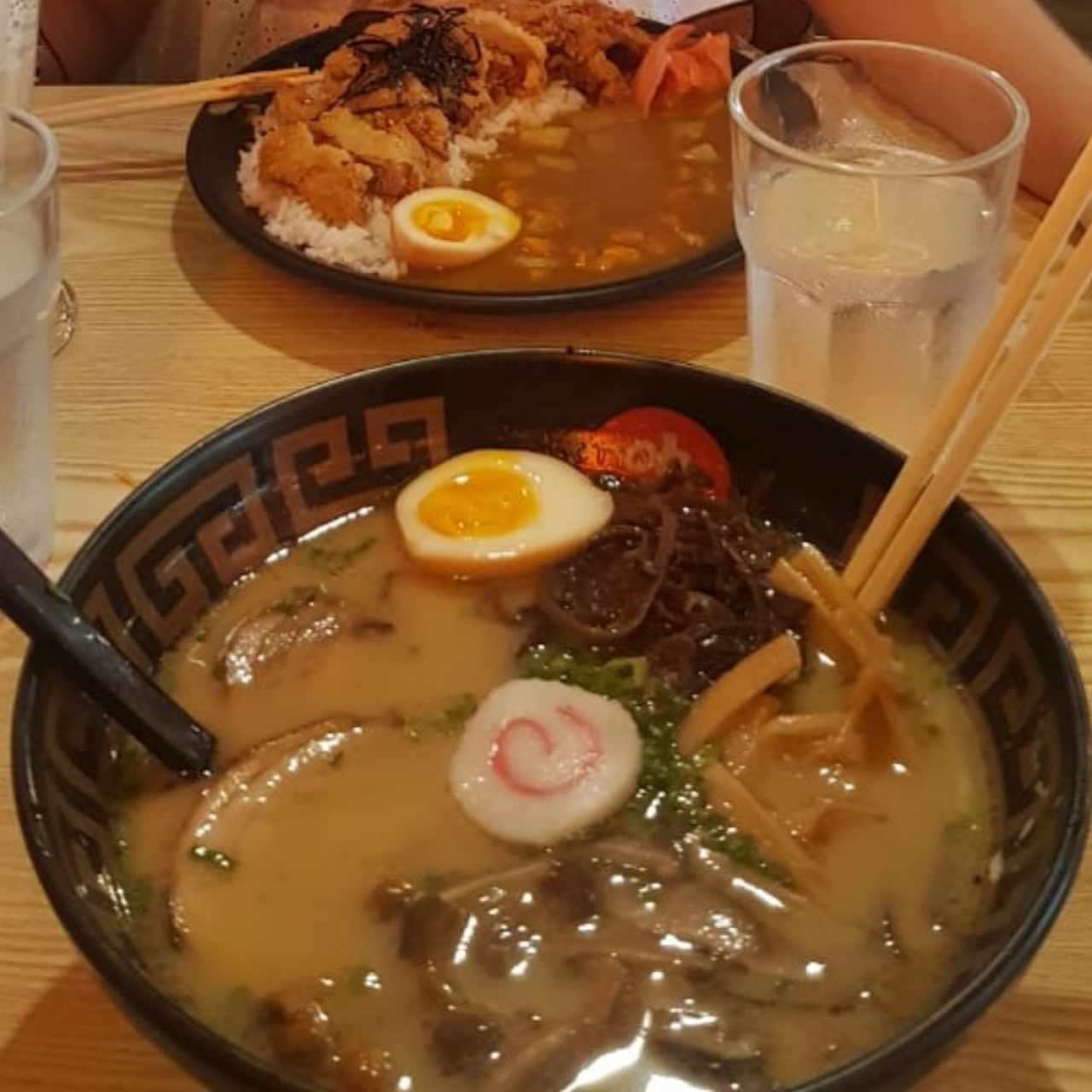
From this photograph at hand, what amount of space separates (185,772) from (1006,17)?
5.07 feet

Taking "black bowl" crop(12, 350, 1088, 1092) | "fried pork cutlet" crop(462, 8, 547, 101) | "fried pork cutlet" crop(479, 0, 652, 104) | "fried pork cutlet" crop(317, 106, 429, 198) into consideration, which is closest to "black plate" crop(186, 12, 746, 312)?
"fried pork cutlet" crop(317, 106, 429, 198)

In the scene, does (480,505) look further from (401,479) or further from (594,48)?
(594,48)

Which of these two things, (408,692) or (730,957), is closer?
(730,957)

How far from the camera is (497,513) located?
116 cm

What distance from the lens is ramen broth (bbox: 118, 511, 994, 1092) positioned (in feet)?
2.63

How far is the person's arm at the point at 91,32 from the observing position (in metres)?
2.33

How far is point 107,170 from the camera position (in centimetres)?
179

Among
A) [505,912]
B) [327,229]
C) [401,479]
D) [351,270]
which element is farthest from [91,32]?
[505,912]

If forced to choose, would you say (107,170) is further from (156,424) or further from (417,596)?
(417,596)

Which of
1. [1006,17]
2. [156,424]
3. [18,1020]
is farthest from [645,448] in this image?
[1006,17]

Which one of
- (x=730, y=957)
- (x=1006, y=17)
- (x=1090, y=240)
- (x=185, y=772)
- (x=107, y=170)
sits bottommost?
(x=107, y=170)

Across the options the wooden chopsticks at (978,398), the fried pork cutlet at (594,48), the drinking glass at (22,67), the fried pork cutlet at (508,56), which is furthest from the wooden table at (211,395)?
the fried pork cutlet at (594,48)

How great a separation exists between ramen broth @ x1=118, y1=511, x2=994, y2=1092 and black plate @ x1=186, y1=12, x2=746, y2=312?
1.77 feet

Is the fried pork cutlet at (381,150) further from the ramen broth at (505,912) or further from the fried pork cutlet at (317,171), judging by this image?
the ramen broth at (505,912)
